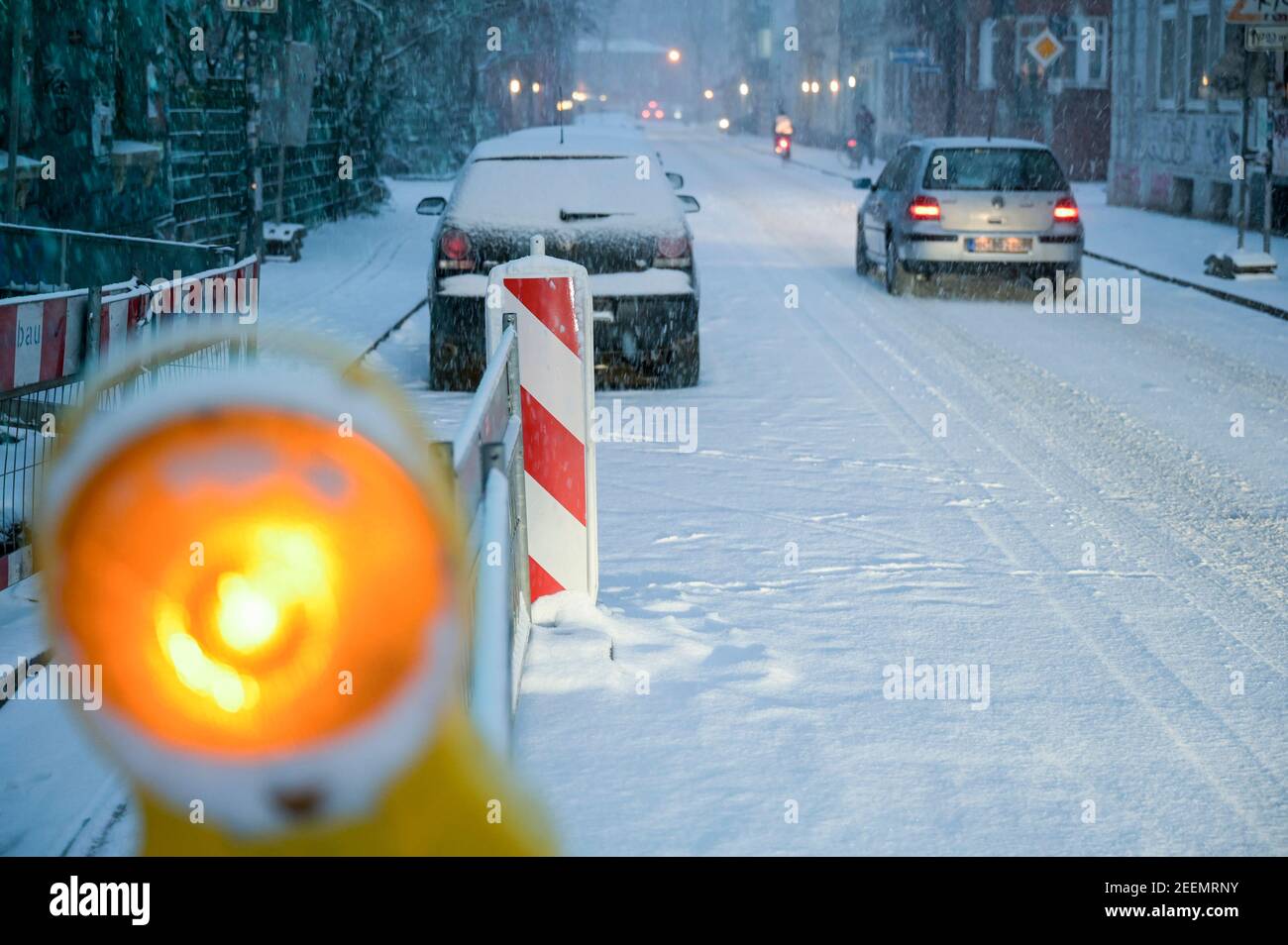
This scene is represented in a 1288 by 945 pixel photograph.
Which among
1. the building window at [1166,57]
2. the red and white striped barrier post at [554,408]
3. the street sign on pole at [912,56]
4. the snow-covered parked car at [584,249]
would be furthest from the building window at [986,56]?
the red and white striped barrier post at [554,408]

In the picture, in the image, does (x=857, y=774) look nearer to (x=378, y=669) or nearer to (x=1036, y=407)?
(x=378, y=669)

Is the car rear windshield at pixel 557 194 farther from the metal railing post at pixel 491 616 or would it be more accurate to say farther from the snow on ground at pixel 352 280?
the metal railing post at pixel 491 616

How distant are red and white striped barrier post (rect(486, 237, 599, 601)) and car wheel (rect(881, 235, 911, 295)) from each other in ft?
40.3

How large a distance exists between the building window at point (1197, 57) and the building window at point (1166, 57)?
66cm

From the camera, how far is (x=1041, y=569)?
6770mm

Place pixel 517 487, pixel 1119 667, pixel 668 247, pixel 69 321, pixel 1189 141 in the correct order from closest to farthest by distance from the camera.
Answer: pixel 517 487, pixel 1119 667, pixel 69 321, pixel 668 247, pixel 1189 141

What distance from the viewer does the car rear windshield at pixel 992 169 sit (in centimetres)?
1755

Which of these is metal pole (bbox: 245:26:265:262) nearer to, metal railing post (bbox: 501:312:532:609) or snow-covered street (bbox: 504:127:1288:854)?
snow-covered street (bbox: 504:127:1288:854)

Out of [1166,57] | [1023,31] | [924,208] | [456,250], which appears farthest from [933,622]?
[1023,31]

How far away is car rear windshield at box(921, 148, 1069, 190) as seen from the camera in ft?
57.6

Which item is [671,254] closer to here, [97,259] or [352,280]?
[97,259]

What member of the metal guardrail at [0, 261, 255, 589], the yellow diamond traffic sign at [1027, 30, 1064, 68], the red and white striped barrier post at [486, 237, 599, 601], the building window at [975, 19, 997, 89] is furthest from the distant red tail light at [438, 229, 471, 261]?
the building window at [975, 19, 997, 89]

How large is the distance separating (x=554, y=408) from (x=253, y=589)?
11.1 ft

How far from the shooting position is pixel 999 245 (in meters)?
17.2
